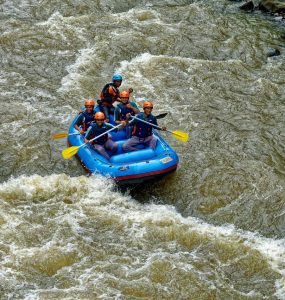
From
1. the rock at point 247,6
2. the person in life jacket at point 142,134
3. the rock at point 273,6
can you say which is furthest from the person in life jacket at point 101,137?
the rock at point 273,6

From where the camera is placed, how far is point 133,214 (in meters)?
8.36

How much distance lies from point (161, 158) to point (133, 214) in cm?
113

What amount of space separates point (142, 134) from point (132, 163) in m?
0.82

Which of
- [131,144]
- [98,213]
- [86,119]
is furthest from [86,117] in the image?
[98,213]

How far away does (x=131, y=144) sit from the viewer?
932 cm

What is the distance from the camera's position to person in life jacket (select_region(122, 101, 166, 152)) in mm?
9305

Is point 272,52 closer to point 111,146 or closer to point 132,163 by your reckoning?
point 111,146

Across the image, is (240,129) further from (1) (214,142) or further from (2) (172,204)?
(2) (172,204)

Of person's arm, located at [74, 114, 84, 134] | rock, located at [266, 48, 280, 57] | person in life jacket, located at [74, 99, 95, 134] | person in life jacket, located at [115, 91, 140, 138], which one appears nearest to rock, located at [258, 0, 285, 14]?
rock, located at [266, 48, 280, 57]

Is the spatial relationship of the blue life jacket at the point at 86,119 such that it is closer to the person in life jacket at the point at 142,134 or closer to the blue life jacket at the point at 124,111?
the blue life jacket at the point at 124,111

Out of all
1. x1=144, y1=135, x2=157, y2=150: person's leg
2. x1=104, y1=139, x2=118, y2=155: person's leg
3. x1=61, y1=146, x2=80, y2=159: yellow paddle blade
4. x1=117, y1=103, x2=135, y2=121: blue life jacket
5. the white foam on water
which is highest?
x1=117, y1=103, x2=135, y2=121: blue life jacket

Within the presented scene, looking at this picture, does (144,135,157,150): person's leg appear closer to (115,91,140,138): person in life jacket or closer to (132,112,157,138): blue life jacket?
(132,112,157,138): blue life jacket

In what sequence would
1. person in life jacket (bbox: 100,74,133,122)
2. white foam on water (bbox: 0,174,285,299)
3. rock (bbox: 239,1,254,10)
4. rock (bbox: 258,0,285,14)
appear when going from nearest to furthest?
white foam on water (bbox: 0,174,285,299) < person in life jacket (bbox: 100,74,133,122) < rock (bbox: 258,0,285,14) < rock (bbox: 239,1,254,10)

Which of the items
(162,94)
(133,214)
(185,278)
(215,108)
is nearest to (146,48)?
(162,94)
